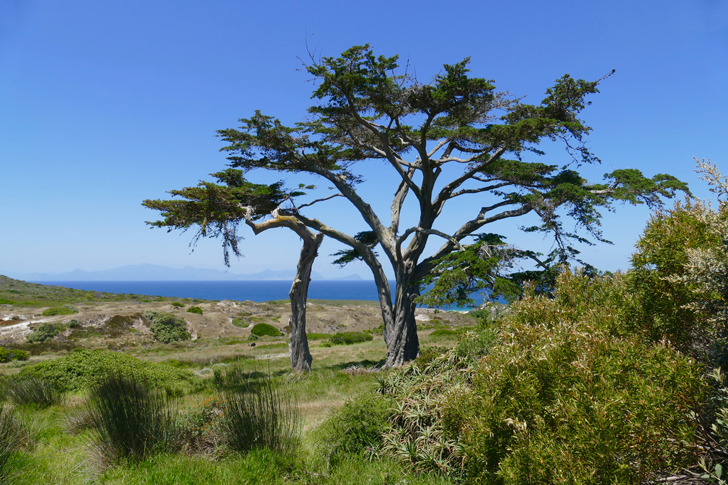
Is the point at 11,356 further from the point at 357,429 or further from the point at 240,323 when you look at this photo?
the point at 357,429

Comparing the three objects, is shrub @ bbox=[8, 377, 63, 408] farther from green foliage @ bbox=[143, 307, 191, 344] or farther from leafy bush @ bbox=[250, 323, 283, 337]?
leafy bush @ bbox=[250, 323, 283, 337]

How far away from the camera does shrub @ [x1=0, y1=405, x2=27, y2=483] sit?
17.2ft

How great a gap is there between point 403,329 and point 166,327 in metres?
27.1

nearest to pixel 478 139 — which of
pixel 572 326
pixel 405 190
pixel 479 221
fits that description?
pixel 479 221

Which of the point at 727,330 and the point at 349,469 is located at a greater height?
the point at 727,330

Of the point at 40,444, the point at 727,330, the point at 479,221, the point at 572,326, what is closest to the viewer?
the point at 727,330

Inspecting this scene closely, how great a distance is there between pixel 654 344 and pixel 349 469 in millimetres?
3948

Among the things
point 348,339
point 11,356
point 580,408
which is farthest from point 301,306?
point 11,356

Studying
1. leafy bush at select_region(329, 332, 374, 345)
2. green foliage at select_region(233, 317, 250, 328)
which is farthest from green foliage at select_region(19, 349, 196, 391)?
green foliage at select_region(233, 317, 250, 328)

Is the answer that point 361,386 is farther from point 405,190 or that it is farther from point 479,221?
point 405,190

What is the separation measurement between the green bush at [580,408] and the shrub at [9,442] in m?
5.77

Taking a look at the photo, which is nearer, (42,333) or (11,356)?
(11,356)

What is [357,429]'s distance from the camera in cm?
617

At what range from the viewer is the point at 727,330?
321 centimetres
